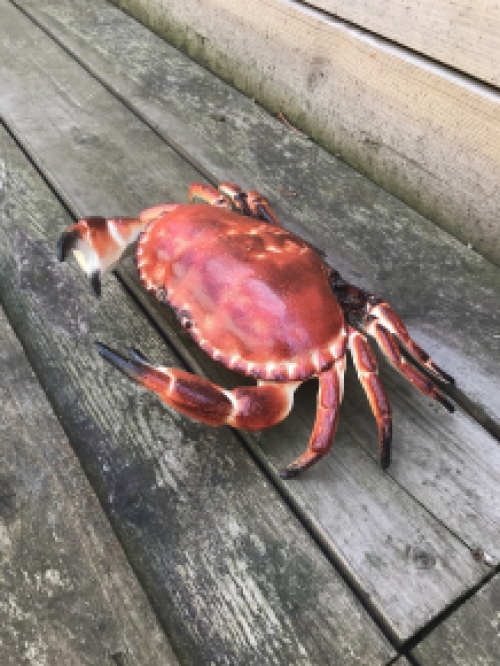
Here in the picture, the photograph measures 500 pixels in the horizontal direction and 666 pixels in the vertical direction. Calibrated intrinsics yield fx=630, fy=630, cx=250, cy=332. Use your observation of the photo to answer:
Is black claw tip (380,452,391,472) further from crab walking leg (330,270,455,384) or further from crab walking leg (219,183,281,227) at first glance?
crab walking leg (219,183,281,227)

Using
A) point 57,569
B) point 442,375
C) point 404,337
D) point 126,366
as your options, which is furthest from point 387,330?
point 57,569

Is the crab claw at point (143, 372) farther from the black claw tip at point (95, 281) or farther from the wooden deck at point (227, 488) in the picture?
the black claw tip at point (95, 281)

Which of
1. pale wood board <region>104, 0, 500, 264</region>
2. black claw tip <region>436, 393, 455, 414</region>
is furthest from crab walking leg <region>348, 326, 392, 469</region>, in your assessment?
pale wood board <region>104, 0, 500, 264</region>

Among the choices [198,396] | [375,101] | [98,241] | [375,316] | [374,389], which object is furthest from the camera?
[375,101]

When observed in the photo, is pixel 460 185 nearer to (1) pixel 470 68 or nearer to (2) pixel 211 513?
(1) pixel 470 68

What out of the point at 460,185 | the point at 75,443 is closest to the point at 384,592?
the point at 75,443

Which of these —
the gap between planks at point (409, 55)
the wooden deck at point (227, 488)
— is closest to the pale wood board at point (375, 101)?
the gap between planks at point (409, 55)

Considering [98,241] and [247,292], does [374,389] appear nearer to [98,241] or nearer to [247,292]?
[247,292]
